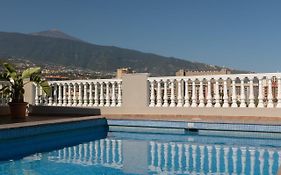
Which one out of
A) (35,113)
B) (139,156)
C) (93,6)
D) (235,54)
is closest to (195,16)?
(93,6)

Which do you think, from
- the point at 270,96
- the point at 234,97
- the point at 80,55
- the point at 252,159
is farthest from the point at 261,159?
the point at 80,55

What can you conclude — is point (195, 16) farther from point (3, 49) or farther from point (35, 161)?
point (3, 49)

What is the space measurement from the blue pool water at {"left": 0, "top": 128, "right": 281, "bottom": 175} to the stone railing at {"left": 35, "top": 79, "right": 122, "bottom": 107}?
2.13 m

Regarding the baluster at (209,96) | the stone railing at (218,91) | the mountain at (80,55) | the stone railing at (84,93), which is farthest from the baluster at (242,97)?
the mountain at (80,55)

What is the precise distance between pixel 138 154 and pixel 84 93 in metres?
5.47

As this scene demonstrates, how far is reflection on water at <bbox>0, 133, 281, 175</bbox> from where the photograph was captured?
18.4ft

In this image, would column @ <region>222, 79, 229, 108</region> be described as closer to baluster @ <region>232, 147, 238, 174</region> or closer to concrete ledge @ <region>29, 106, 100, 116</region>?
baluster @ <region>232, 147, 238, 174</region>

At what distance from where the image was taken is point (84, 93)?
12133 millimetres

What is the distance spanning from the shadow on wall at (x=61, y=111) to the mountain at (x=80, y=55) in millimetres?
95940

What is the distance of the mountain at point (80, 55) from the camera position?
117m

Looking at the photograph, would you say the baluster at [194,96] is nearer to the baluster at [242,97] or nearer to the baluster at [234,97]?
the baluster at [234,97]

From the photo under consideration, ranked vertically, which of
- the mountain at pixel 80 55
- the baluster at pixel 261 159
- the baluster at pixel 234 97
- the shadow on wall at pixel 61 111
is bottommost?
the baluster at pixel 261 159

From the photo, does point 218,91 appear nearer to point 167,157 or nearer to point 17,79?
point 167,157

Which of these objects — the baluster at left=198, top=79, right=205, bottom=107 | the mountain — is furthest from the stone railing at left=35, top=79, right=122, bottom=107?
the mountain
